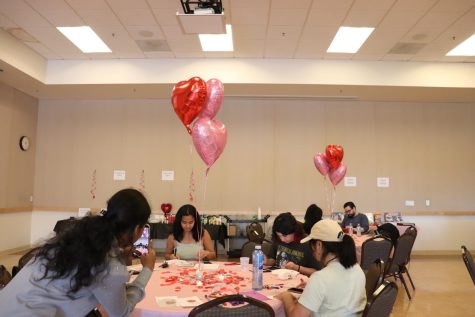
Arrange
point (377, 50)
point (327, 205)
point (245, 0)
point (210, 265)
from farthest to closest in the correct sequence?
point (327, 205) < point (377, 50) < point (245, 0) < point (210, 265)

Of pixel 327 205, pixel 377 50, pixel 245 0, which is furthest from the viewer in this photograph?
pixel 327 205

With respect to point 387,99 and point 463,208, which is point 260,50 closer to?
point 387,99

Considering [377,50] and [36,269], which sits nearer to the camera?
[36,269]

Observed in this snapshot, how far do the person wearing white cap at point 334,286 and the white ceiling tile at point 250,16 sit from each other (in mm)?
4192

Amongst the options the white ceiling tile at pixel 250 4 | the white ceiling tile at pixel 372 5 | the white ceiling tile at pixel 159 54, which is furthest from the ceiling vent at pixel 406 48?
the white ceiling tile at pixel 159 54

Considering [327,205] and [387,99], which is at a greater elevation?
[387,99]

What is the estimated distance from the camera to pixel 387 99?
29.4 feet

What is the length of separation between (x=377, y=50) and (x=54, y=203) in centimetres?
770

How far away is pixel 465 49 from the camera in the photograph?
23.2 ft

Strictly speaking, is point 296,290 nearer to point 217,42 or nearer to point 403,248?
point 403,248

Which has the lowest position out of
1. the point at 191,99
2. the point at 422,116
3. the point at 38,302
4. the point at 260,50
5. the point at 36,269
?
the point at 38,302

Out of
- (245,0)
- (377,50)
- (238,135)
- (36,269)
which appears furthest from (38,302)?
(238,135)

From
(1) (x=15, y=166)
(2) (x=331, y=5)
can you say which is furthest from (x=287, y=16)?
(1) (x=15, y=166)

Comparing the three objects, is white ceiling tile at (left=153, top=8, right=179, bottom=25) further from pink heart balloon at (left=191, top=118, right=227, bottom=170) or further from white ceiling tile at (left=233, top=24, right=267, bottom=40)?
pink heart balloon at (left=191, top=118, right=227, bottom=170)
